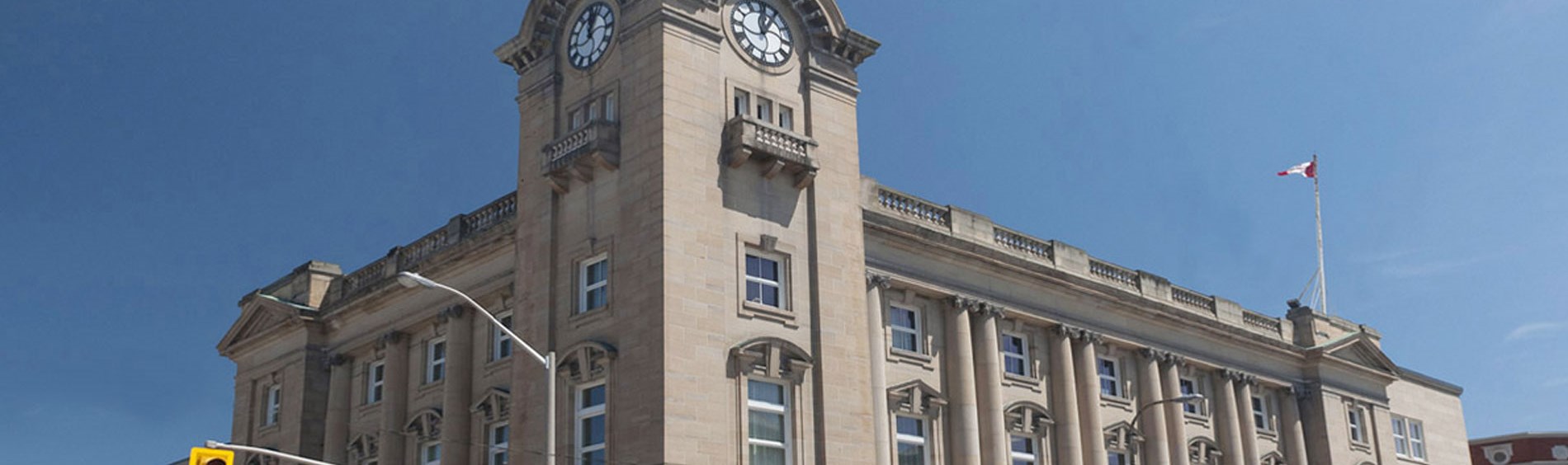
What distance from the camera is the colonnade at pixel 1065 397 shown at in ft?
135

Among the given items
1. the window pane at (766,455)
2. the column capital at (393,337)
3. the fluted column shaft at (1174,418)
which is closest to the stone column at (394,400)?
the column capital at (393,337)

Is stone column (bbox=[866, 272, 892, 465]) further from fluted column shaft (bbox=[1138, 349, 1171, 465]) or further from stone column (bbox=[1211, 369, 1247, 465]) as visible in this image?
stone column (bbox=[1211, 369, 1247, 465])

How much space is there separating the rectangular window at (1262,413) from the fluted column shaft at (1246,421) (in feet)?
3.56

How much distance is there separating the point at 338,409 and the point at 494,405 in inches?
389

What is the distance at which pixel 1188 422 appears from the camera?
1991 inches

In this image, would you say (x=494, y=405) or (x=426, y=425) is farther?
(x=426, y=425)

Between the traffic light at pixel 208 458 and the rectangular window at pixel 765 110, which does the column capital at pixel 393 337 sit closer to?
the rectangular window at pixel 765 110

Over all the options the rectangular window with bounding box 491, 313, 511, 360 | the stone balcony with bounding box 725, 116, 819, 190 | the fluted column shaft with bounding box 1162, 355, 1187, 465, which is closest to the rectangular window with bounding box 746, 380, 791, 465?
the stone balcony with bounding box 725, 116, 819, 190

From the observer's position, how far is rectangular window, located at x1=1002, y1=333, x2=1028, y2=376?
1756 inches

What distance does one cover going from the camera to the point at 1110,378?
48344 millimetres

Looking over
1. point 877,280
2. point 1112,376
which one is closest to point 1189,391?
point 1112,376

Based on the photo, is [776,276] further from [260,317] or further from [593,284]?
[260,317]

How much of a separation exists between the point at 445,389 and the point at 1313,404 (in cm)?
3174

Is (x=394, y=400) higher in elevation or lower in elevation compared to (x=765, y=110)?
lower
